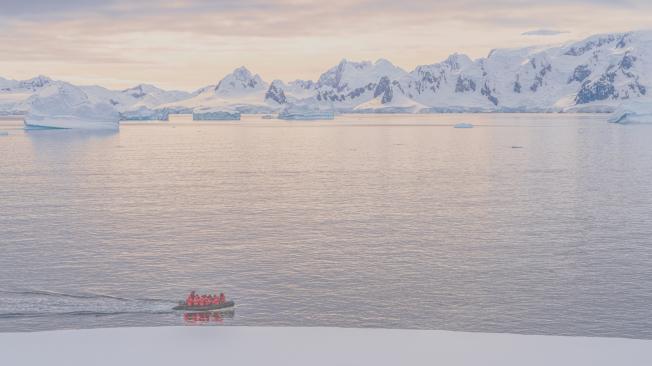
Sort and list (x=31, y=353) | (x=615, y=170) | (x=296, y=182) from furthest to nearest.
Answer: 1. (x=615, y=170)
2. (x=296, y=182)
3. (x=31, y=353)

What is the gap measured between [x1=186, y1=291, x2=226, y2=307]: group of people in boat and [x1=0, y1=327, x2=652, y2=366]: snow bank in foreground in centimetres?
718

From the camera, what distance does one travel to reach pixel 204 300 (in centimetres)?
3434

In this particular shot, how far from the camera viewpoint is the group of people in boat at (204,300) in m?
34.3

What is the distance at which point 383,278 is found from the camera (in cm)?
3947

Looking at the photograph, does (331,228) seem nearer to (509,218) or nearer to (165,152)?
(509,218)

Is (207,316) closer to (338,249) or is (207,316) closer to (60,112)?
(338,249)

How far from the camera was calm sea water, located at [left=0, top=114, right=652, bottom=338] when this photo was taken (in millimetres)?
34281

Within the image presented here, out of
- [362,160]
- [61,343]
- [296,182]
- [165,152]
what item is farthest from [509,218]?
[165,152]

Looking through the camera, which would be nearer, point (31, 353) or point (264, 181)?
point (31, 353)

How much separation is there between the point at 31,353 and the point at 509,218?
39737 mm

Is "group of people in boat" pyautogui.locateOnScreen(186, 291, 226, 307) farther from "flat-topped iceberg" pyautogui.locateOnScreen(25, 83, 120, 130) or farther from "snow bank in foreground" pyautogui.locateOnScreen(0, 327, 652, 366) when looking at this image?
"flat-topped iceberg" pyautogui.locateOnScreen(25, 83, 120, 130)

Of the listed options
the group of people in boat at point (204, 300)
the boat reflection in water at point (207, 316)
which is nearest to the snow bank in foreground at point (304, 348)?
the boat reflection in water at point (207, 316)

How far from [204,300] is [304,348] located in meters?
11.3

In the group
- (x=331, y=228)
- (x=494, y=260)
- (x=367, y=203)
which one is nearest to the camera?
(x=494, y=260)
